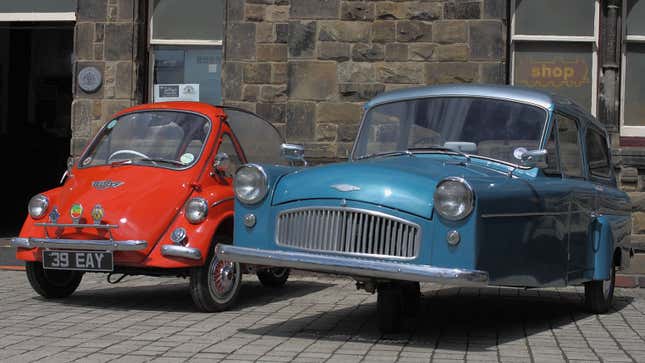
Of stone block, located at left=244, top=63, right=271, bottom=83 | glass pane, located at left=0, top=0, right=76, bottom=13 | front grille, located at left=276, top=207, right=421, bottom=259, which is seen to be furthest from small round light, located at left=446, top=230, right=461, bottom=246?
glass pane, located at left=0, top=0, right=76, bottom=13

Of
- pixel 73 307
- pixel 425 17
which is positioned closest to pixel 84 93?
pixel 425 17

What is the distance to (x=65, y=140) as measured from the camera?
62.2ft

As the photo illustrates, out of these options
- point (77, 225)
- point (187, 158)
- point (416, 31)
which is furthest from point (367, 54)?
point (77, 225)

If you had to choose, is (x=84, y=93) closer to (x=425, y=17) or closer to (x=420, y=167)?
(x=425, y=17)

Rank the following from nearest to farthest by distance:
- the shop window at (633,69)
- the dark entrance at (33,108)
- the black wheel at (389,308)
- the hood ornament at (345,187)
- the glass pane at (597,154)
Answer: the hood ornament at (345,187)
the black wheel at (389,308)
the glass pane at (597,154)
the shop window at (633,69)
the dark entrance at (33,108)

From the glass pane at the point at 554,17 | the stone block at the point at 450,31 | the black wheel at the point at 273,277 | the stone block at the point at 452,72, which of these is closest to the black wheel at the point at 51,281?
the black wheel at the point at 273,277

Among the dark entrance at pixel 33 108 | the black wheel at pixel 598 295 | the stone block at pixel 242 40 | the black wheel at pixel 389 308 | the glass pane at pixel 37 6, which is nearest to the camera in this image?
the black wheel at pixel 389 308

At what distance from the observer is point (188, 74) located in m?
13.6

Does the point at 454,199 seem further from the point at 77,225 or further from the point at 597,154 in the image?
the point at 77,225

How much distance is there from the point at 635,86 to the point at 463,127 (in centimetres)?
561

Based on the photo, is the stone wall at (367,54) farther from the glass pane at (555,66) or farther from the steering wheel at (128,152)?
the steering wheel at (128,152)

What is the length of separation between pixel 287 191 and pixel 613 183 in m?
3.75

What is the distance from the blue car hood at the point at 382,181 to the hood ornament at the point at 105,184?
77.0 inches

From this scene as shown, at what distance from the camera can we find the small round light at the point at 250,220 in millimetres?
7293
